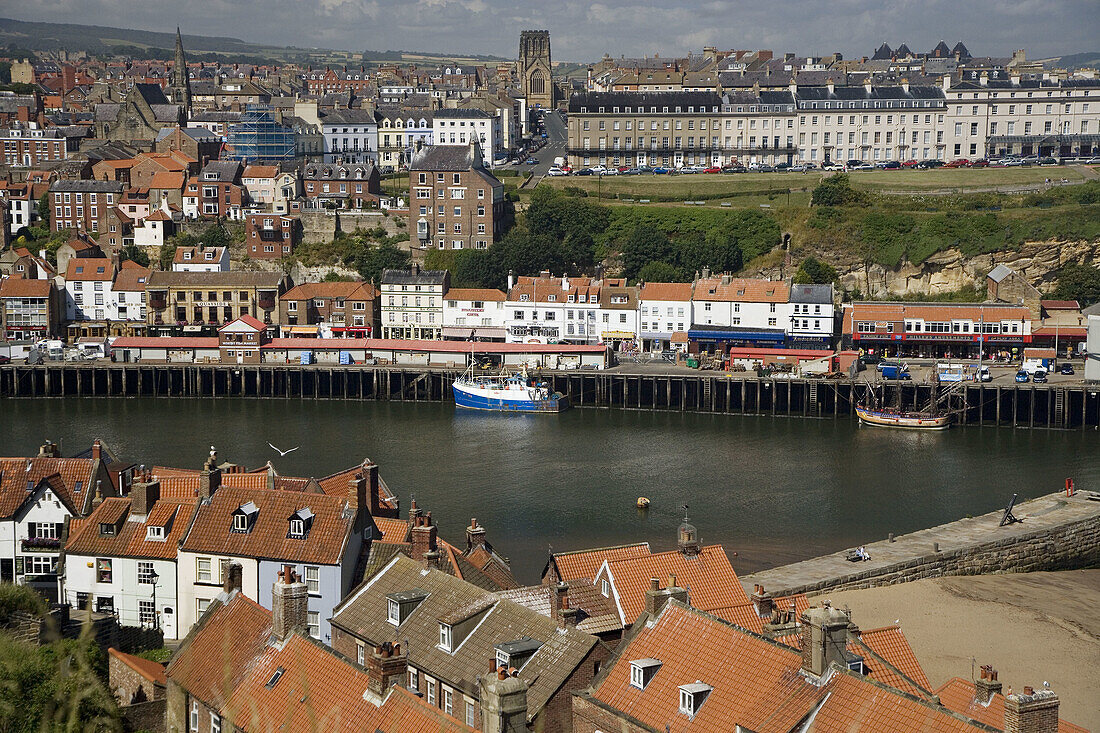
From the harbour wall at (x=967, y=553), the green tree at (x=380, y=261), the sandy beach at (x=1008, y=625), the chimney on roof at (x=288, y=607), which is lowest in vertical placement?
the sandy beach at (x=1008, y=625)

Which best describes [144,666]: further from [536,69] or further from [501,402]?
[536,69]

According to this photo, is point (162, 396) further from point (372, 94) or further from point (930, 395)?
point (372, 94)

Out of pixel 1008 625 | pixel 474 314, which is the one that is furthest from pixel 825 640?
pixel 474 314

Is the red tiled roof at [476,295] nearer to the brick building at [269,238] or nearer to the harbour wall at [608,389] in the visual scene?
the harbour wall at [608,389]

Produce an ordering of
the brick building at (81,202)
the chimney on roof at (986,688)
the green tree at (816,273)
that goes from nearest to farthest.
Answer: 1. the chimney on roof at (986,688)
2. the green tree at (816,273)
3. the brick building at (81,202)

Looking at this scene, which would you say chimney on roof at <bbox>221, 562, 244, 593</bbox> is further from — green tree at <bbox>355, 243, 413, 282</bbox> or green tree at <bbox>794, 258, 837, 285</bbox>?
green tree at <bbox>794, 258, 837, 285</bbox>

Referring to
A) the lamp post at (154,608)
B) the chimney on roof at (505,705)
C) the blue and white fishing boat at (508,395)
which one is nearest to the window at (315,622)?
the lamp post at (154,608)
